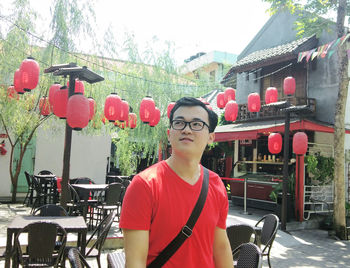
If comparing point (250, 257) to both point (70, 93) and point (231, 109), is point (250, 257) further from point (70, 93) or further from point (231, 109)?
point (231, 109)

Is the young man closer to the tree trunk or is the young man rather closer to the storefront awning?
the tree trunk

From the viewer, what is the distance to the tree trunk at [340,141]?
8461mm

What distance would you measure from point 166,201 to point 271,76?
13298mm

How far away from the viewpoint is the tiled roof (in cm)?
1224

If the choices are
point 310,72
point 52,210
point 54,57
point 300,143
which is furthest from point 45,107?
point 310,72

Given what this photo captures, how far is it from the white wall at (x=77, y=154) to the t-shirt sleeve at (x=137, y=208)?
1206 centimetres

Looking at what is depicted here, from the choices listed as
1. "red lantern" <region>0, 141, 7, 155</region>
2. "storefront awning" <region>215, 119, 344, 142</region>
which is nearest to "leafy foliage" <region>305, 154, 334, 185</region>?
"storefront awning" <region>215, 119, 344, 142</region>

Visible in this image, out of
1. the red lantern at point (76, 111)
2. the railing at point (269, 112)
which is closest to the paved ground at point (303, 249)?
the red lantern at point (76, 111)

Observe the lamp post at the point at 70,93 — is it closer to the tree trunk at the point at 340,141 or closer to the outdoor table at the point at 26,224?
the outdoor table at the point at 26,224

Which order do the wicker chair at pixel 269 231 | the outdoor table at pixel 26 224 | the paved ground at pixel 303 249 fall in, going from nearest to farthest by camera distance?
the outdoor table at pixel 26 224 → the wicker chair at pixel 269 231 → the paved ground at pixel 303 249

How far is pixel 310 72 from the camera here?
41.1 feet

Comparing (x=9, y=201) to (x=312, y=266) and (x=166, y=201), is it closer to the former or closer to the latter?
(x=312, y=266)

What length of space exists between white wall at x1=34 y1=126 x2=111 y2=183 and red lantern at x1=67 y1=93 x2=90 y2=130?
25.5ft

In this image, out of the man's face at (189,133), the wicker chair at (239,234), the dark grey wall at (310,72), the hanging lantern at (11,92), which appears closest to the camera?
the man's face at (189,133)
